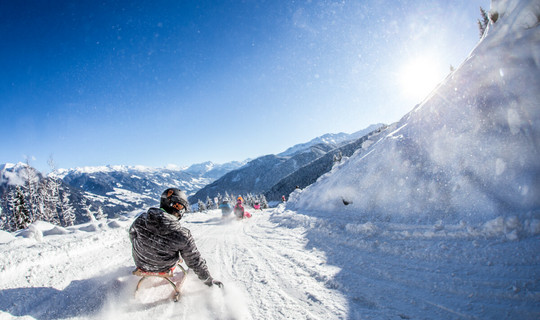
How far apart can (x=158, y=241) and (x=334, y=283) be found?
303cm

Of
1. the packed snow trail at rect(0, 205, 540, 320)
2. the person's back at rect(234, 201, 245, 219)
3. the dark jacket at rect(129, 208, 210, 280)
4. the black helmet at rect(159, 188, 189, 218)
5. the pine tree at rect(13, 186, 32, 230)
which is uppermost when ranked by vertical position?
the pine tree at rect(13, 186, 32, 230)

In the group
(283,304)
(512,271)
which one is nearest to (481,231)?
(512,271)

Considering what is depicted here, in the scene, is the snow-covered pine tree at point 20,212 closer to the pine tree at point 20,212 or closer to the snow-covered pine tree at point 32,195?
the pine tree at point 20,212

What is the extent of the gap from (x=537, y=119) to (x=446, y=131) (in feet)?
6.76

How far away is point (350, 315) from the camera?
2953mm

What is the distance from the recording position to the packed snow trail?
2941 millimetres

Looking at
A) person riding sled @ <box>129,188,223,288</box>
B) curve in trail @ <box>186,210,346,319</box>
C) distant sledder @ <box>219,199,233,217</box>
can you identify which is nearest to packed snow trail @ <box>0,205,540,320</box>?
curve in trail @ <box>186,210,346,319</box>

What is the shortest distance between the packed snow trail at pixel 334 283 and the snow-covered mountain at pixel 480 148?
30.3 inches

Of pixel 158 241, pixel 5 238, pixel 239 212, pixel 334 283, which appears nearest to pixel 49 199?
pixel 5 238

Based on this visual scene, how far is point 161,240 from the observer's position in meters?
3.22

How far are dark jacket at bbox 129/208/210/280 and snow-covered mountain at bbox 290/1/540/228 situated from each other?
580 centimetres

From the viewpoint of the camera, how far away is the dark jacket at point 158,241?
3.16m

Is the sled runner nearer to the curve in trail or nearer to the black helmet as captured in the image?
the curve in trail

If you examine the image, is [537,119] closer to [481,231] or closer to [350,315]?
[481,231]
